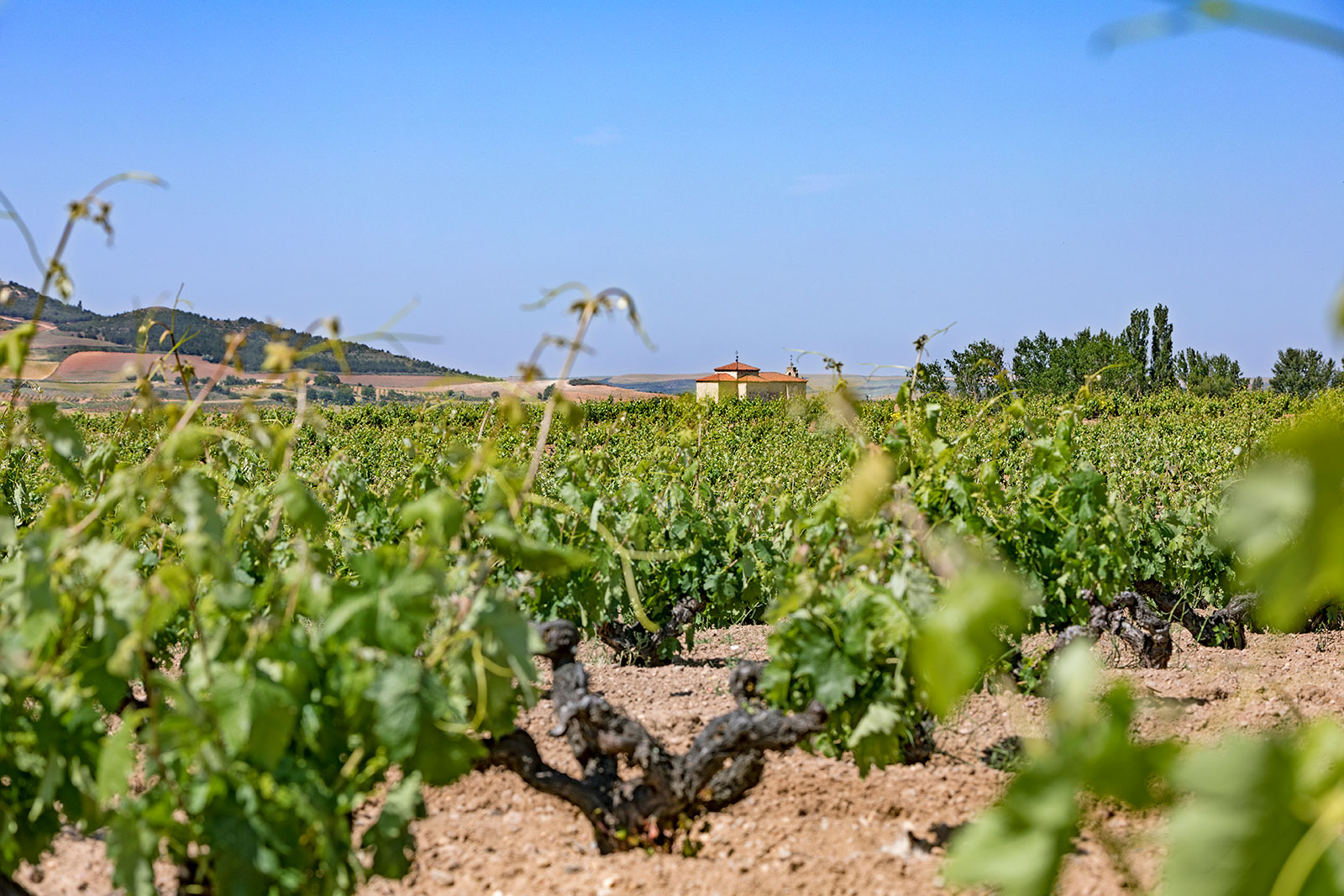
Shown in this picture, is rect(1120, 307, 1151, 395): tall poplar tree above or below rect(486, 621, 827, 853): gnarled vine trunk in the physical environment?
above

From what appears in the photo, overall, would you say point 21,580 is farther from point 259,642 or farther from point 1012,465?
point 1012,465

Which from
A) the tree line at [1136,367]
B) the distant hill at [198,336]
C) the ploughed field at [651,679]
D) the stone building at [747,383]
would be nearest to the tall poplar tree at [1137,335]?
the tree line at [1136,367]

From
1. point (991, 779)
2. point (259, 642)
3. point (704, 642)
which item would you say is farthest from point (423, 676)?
point (704, 642)

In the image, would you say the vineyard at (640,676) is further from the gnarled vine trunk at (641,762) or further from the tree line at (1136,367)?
the tree line at (1136,367)

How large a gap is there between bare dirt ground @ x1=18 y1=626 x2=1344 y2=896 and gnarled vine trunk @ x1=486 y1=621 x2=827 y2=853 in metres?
0.10

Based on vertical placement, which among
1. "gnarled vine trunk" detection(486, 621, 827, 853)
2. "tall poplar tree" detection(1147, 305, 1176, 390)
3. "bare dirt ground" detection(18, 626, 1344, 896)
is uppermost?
"tall poplar tree" detection(1147, 305, 1176, 390)

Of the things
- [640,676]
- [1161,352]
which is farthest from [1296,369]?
[640,676]

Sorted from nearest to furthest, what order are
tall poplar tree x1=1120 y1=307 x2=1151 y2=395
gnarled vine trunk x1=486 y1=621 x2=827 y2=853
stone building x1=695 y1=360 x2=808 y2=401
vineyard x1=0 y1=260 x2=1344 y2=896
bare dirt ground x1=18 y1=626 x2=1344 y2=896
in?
vineyard x1=0 y1=260 x2=1344 y2=896 < bare dirt ground x1=18 y1=626 x2=1344 y2=896 < gnarled vine trunk x1=486 y1=621 x2=827 y2=853 < stone building x1=695 y1=360 x2=808 y2=401 < tall poplar tree x1=1120 y1=307 x2=1151 y2=395

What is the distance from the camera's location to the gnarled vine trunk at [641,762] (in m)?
3.15

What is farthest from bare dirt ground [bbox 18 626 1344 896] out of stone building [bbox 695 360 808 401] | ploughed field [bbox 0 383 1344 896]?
stone building [bbox 695 360 808 401]

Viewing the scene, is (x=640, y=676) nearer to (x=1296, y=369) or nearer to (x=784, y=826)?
(x=784, y=826)

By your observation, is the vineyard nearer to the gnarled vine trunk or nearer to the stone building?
the gnarled vine trunk

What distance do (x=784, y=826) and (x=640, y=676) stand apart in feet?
6.66

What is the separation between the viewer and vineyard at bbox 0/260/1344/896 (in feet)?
3.17
